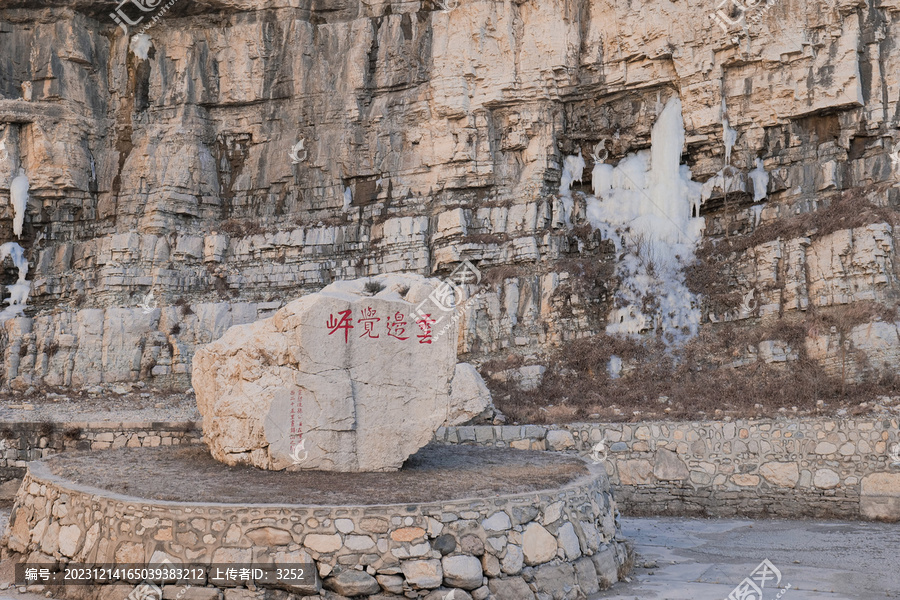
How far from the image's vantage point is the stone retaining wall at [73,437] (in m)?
12.3

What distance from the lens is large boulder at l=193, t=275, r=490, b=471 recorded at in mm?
8469

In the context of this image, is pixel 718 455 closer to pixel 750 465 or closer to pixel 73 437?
pixel 750 465

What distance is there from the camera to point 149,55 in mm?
25062

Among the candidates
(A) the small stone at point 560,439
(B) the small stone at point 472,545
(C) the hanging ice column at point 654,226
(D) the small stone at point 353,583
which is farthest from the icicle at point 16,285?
(B) the small stone at point 472,545

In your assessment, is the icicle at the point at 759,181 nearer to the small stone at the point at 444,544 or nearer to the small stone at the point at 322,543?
the small stone at the point at 444,544

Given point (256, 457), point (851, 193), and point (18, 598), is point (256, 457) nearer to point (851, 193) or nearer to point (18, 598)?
point (18, 598)

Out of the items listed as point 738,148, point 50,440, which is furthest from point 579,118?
point 50,440

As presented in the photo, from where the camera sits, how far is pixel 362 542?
6324 millimetres

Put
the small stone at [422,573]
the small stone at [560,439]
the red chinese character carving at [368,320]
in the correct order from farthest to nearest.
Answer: the small stone at [560,439]
the red chinese character carving at [368,320]
the small stone at [422,573]

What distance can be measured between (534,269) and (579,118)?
16.0ft

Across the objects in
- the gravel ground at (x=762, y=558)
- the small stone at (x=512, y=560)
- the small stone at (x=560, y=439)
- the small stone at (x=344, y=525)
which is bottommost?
the gravel ground at (x=762, y=558)

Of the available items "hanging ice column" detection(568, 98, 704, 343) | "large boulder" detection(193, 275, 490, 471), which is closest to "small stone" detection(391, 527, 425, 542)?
"large boulder" detection(193, 275, 490, 471)

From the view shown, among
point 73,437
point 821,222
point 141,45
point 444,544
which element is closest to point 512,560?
point 444,544

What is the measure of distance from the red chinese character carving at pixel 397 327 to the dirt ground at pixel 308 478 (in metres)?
1.48
